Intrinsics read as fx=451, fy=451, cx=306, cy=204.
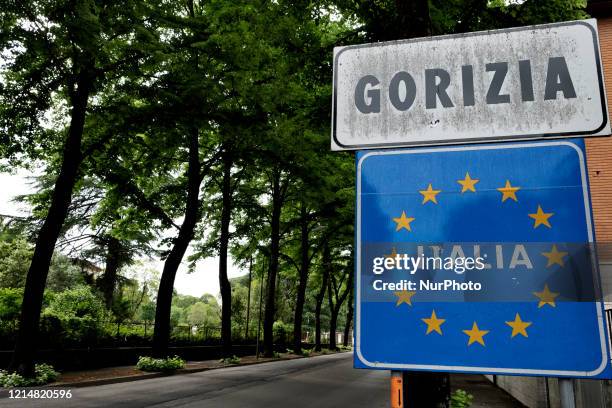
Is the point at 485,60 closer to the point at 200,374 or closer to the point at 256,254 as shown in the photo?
the point at 200,374

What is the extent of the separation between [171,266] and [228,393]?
6.91 m

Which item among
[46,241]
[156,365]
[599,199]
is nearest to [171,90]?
[46,241]

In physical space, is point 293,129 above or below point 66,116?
→ below

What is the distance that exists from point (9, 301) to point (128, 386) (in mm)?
6813

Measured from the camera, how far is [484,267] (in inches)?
58.5

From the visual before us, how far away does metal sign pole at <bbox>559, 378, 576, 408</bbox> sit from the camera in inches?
52.8

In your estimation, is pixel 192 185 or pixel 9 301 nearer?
pixel 9 301

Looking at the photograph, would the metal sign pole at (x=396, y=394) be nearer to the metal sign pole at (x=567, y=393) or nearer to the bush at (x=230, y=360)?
the metal sign pole at (x=567, y=393)

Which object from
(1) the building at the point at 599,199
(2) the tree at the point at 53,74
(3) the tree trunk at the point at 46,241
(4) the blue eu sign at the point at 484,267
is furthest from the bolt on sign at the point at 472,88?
(3) the tree trunk at the point at 46,241

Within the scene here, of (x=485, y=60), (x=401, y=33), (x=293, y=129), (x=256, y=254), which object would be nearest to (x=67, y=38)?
(x=293, y=129)

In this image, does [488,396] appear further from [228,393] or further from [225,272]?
[225,272]

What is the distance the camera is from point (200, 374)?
1791 cm

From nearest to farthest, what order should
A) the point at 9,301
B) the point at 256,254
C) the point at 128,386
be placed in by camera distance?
the point at 128,386
the point at 9,301
the point at 256,254

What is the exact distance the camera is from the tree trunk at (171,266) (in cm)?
1738
